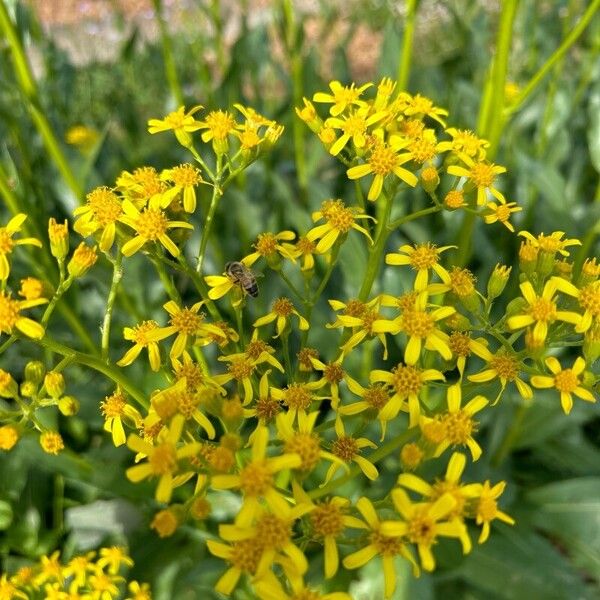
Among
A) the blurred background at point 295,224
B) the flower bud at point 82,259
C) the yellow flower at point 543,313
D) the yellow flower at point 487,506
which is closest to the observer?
Answer: the yellow flower at point 487,506

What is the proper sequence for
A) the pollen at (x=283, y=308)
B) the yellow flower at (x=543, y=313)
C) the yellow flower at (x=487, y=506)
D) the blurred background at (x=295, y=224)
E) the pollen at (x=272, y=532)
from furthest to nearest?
the blurred background at (x=295, y=224) < the pollen at (x=283, y=308) < the yellow flower at (x=543, y=313) < the yellow flower at (x=487, y=506) < the pollen at (x=272, y=532)

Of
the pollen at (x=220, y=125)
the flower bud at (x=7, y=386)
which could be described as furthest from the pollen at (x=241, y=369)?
Result: the pollen at (x=220, y=125)

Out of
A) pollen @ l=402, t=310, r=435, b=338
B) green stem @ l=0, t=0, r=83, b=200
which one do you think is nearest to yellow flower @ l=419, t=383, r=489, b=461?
pollen @ l=402, t=310, r=435, b=338

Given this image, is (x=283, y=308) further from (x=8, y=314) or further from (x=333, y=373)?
(x=8, y=314)

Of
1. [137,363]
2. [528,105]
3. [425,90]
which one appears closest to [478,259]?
[425,90]

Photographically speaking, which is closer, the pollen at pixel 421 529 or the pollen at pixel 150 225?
the pollen at pixel 421 529

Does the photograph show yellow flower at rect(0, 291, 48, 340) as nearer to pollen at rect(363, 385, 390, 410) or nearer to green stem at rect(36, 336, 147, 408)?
green stem at rect(36, 336, 147, 408)

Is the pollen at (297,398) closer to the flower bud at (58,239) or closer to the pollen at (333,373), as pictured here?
the pollen at (333,373)

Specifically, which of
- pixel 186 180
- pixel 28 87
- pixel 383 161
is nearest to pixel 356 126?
pixel 383 161

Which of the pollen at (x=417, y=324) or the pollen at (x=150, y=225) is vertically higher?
the pollen at (x=150, y=225)
